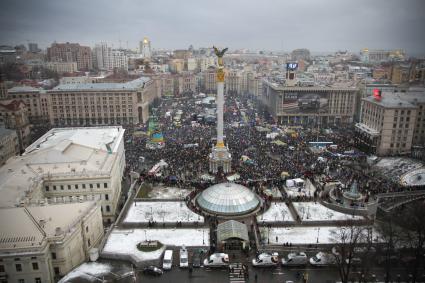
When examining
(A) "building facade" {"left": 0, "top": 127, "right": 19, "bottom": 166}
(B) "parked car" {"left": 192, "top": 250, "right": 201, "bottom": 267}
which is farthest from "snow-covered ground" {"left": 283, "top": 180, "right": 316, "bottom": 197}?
(A) "building facade" {"left": 0, "top": 127, "right": 19, "bottom": 166}

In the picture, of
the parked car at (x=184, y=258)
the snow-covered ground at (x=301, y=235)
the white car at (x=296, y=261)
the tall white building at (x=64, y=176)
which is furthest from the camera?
the tall white building at (x=64, y=176)

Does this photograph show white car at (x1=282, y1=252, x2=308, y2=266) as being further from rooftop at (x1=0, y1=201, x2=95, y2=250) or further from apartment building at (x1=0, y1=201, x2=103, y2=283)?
rooftop at (x1=0, y1=201, x2=95, y2=250)

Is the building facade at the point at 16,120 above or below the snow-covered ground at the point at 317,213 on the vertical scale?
above

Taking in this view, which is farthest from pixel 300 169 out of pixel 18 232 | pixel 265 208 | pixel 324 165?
pixel 18 232

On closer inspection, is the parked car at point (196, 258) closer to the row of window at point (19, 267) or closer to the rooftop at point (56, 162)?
the row of window at point (19, 267)

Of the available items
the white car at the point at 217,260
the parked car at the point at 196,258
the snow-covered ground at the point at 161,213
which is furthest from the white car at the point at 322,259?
the snow-covered ground at the point at 161,213

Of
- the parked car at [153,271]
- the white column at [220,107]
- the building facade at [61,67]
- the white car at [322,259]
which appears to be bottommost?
the parked car at [153,271]
